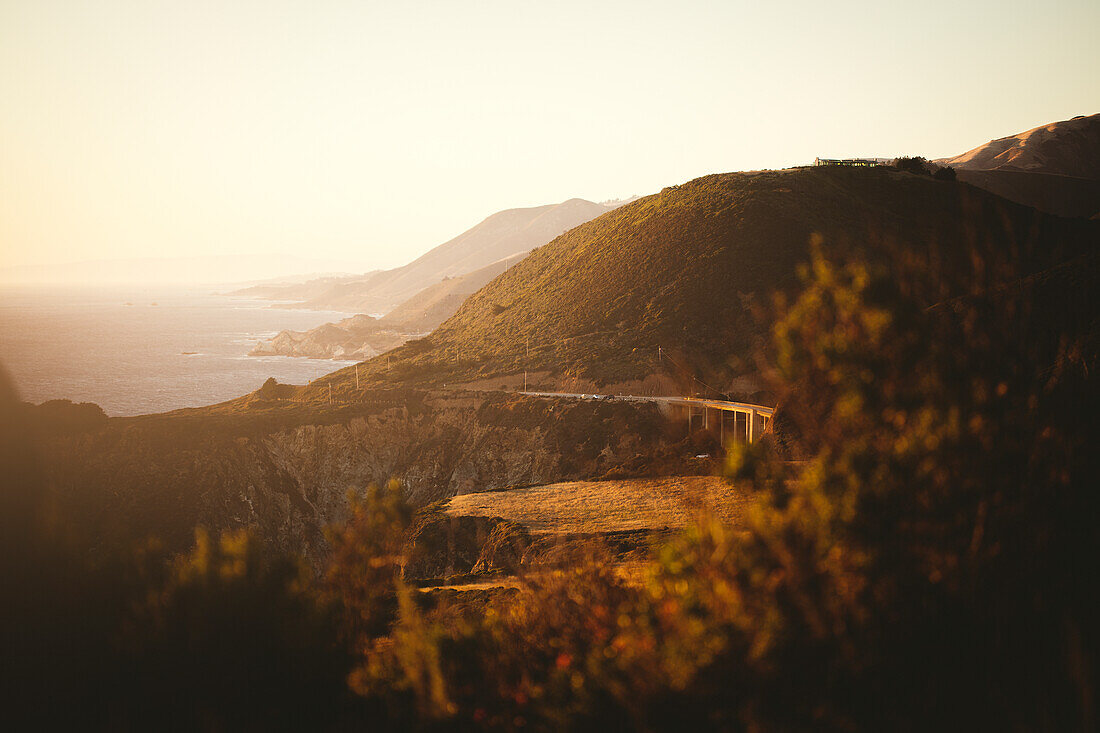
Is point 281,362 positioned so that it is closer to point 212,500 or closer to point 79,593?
point 212,500

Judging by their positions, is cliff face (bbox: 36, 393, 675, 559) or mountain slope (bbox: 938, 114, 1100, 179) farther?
mountain slope (bbox: 938, 114, 1100, 179)

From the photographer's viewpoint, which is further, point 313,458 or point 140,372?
point 140,372

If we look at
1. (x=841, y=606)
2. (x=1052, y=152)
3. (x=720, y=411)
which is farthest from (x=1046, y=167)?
(x=841, y=606)

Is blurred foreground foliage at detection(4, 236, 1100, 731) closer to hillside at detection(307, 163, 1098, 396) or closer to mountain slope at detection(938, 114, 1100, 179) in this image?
hillside at detection(307, 163, 1098, 396)

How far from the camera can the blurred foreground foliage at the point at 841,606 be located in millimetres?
12492

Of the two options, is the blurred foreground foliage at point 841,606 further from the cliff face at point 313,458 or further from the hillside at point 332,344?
the hillside at point 332,344

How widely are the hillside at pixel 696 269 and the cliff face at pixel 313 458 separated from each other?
32.7ft

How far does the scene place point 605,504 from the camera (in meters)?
38.2

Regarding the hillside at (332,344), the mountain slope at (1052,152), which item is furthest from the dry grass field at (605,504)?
the hillside at (332,344)

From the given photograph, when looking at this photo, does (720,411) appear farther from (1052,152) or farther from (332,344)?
(332,344)

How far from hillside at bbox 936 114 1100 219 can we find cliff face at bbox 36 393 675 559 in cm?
9462

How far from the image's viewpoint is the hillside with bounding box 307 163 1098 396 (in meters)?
71.9

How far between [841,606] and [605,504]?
2538cm

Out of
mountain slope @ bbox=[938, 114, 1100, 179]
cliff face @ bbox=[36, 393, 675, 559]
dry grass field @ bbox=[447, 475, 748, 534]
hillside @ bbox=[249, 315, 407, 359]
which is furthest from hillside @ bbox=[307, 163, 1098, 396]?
hillside @ bbox=[249, 315, 407, 359]
